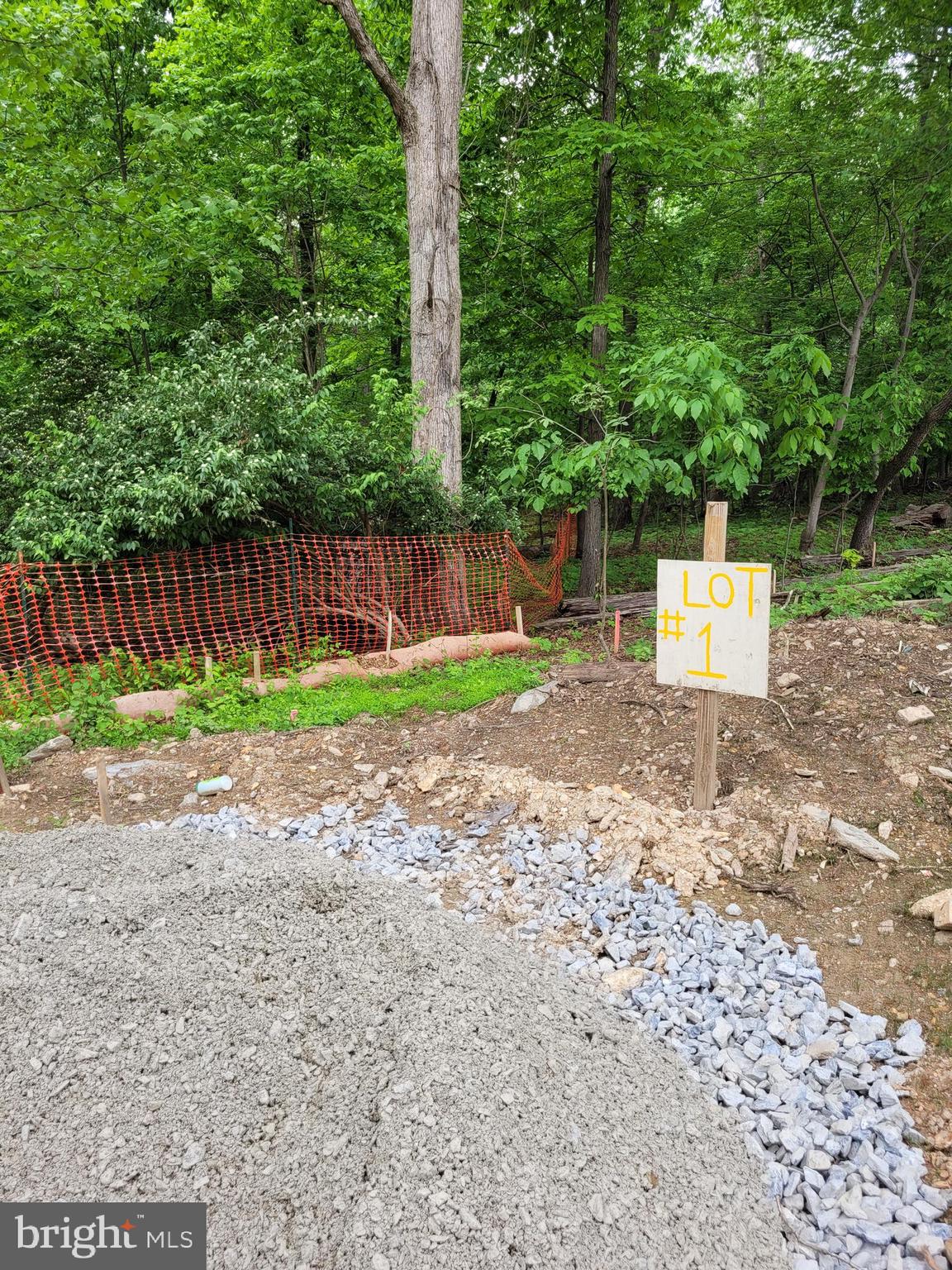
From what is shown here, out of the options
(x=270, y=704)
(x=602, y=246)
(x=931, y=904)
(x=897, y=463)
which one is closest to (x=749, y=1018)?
(x=931, y=904)

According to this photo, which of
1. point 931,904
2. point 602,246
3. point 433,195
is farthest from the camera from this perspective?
point 602,246

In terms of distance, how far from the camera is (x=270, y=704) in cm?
584

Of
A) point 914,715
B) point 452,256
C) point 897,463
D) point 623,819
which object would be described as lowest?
point 623,819

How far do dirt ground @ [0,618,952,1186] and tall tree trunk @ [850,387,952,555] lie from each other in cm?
630

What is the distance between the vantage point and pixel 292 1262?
1.67m

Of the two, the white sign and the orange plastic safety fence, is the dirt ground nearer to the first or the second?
the white sign

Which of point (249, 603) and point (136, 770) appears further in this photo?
point (249, 603)

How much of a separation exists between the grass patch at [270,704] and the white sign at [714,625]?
263 cm

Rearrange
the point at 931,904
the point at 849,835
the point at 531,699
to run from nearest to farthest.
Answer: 1. the point at 931,904
2. the point at 849,835
3. the point at 531,699

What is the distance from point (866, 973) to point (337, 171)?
11.7 metres

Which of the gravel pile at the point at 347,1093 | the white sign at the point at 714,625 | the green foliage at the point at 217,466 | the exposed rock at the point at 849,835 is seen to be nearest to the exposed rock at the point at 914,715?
the exposed rock at the point at 849,835

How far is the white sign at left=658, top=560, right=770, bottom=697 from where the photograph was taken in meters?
3.09

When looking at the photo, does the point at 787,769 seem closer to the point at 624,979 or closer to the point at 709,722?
the point at 709,722

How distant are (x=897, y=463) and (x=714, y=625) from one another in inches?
399
